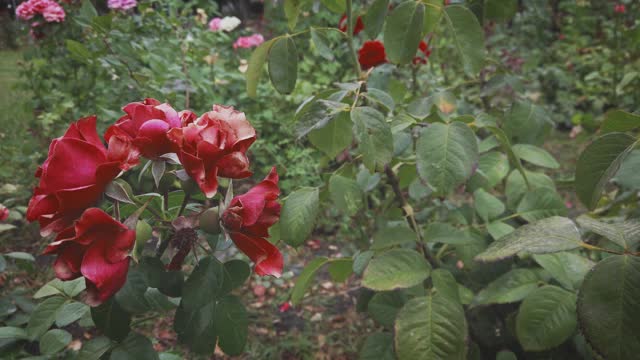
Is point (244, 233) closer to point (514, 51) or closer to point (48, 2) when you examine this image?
point (48, 2)

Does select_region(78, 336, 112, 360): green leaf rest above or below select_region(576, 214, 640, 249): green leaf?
below

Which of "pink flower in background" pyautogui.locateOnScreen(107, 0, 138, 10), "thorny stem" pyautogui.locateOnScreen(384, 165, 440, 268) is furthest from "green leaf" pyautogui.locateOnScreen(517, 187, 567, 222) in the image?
"pink flower in background" pyautogui.locateOnScreen(107, 0, 138, 10)

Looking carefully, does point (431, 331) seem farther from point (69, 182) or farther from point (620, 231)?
point (69, 182)

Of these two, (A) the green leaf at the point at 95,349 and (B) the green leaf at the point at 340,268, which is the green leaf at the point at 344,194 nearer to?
(B) the green leaf at the point at 340,268

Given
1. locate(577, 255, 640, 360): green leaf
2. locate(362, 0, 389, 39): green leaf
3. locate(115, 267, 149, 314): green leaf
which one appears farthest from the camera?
locate(362, 0, 389, 39): green leaf

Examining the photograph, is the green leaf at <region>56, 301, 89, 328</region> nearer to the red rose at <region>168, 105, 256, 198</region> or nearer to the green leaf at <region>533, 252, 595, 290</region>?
the red rose at <region>168, 105, 256, 198</region>

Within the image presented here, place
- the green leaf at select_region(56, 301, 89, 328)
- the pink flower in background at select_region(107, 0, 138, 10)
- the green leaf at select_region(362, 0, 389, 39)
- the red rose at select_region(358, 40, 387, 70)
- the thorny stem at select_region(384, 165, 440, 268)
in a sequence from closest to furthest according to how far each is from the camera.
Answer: the green leaf at select_region(56, 301, 89, 328) < the green leaf at select_region(362, 0, 389, 39) < the thorny stem at select_region(384, 165, 440, 268) < the red rose at select_region(358, 40, 387, 70) < the pink flower in background at select_region(107, 0, 138, 10)

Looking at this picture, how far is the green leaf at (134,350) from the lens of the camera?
2.34 ft

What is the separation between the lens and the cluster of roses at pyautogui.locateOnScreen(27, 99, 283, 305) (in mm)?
555

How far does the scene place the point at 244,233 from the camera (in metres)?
0.64

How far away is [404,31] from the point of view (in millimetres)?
854

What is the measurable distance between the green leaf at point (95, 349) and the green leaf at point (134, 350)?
0.9 inches

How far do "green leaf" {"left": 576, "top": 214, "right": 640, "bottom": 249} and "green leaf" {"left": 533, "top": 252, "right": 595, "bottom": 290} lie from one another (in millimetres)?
313

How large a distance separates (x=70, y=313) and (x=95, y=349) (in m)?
0.10
